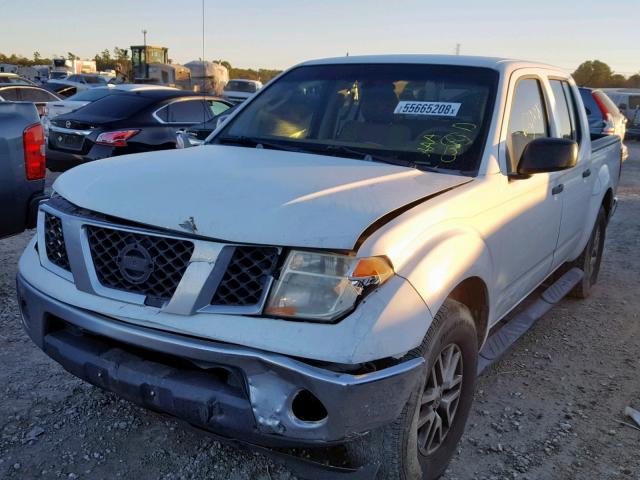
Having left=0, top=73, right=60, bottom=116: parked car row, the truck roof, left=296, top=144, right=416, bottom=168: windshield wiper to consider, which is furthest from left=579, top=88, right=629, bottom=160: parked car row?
left=0, top=73, right=60, bottom=116: parked car row

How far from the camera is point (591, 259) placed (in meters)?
5.38

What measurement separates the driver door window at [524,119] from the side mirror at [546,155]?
11 centimetres

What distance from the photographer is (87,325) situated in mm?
2381

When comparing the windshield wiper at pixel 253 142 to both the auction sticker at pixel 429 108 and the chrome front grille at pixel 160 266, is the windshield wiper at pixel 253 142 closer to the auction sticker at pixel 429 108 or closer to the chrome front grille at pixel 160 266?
the auction sticker at pixel 429 108

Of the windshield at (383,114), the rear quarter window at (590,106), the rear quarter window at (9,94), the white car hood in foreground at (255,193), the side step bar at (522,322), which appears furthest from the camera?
the rear quarter window at (9,94)

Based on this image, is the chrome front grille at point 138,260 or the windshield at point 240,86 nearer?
the chrome front grille at point 138,260

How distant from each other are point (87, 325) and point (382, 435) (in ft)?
3.87

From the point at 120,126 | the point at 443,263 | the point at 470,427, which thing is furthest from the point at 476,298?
the point at 120,126

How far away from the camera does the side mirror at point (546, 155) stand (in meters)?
3.10

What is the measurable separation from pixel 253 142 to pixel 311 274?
163cm

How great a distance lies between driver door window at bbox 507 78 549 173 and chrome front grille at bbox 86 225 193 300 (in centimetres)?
182

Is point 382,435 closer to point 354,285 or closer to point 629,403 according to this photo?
point 354,285

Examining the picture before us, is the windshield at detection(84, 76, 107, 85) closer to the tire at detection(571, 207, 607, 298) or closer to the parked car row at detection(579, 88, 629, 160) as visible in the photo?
the parked car row at detection(579, 88, 629, 160)

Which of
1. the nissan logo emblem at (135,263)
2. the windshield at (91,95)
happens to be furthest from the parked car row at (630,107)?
the nissan logo emblem at (135,263)
